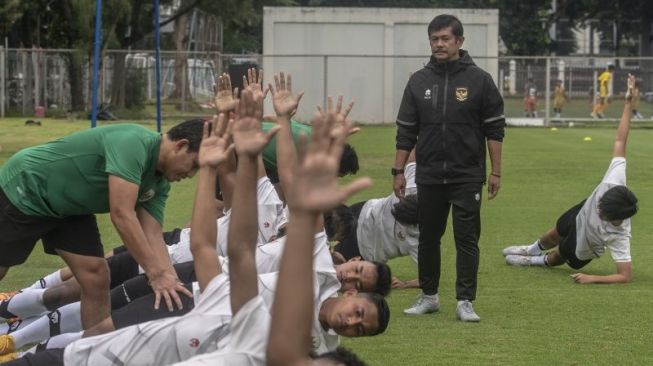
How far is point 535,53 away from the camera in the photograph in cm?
6544

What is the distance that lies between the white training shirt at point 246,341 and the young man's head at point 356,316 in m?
0.79

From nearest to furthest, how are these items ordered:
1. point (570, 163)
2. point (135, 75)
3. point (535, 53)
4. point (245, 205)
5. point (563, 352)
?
point (245, 205) < point (563, 352) < point (570, 163) < point (135, 75) < point (535, 53)

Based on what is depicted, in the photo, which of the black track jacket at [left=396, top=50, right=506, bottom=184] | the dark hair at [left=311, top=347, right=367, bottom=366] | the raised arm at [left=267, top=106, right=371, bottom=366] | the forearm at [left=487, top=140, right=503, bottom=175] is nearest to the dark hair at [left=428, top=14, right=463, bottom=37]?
the black track jacket at [left=396, top=50, right=506, bottom=184]

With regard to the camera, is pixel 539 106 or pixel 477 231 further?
pixel 539 106

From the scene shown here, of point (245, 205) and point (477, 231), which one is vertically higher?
point (245, 205)

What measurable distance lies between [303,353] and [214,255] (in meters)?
1.63

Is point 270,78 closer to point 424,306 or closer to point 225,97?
point 424,306

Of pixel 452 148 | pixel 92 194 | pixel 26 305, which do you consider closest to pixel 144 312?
pixel 92 194

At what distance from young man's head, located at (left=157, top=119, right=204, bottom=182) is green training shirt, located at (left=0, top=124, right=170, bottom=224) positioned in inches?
2.5

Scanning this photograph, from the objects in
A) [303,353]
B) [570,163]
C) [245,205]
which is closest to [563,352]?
[245,205]

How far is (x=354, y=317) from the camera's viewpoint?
510cm

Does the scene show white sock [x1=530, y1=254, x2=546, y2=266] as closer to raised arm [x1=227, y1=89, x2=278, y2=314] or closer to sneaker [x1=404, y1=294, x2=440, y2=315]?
sneaker [x1=404, y1=294, x2=440, y2=315]

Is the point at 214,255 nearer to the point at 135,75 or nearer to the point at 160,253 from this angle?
the point at 160,253

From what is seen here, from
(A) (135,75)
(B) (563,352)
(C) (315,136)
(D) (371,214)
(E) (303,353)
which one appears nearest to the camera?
(C) (315,136)
